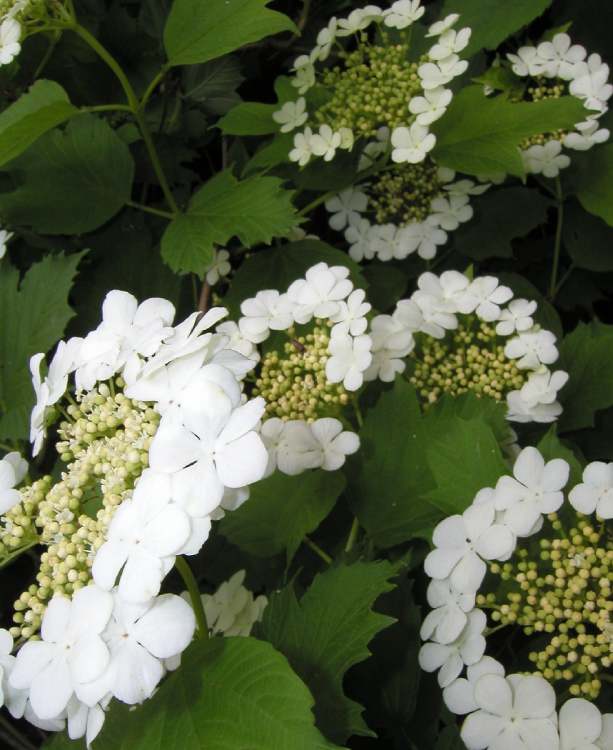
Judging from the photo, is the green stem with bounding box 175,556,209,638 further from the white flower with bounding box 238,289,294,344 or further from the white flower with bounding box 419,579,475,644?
the white flower with bounding box 238,289,294,344

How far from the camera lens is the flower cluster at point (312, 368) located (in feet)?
4.77

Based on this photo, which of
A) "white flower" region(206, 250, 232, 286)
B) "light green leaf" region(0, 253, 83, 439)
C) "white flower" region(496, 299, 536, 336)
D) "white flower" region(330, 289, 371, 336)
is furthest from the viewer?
"white flower" region(206, 250, 232, 286)

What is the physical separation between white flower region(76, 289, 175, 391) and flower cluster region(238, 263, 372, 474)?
333mm

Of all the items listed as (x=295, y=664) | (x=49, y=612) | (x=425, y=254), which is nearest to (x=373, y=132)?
(x=425, y=254)

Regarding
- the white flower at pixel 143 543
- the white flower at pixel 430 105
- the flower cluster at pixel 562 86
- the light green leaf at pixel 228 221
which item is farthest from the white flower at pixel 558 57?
the white flower at pixel 143 543

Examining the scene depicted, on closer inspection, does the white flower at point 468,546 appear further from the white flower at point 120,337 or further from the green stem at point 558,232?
the green stem at point 558,232

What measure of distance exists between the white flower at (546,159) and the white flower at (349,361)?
35.6 inches

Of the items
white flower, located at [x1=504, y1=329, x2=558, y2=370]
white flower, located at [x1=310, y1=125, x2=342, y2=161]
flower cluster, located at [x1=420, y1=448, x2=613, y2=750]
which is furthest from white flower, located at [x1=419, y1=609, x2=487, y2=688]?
white flower, located at [x1=310, y1=125, x2=342, y2=161]

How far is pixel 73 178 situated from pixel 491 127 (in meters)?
1.08

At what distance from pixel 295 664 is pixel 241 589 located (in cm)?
39

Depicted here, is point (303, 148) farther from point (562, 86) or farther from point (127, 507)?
point (127, 507)

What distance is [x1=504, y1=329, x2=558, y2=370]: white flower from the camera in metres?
1.63

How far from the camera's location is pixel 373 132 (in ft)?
6.46

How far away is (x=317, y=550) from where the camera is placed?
1.60 metres
